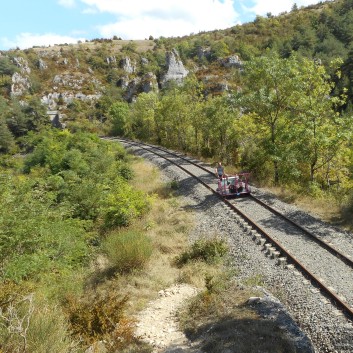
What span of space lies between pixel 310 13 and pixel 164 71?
6527 centimetres

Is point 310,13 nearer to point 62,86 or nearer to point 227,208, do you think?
point 62,86

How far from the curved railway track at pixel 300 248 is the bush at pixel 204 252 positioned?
56.3 inches

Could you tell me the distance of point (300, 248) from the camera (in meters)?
10.7

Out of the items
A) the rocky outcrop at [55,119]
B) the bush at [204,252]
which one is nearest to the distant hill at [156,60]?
the rocky outcrop at [55,119]

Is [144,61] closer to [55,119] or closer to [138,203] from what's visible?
[55,119]

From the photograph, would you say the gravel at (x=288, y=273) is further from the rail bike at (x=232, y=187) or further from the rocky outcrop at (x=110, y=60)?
the rocky outcrop at (x=110, y=60)

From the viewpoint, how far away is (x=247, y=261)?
33.5 ft

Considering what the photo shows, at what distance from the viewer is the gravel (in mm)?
6554

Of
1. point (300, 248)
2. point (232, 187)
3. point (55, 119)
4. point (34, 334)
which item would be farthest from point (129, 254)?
point (55, 119)

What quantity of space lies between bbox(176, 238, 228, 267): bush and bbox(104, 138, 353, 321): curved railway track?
1.43m

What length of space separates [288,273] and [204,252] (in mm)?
2802

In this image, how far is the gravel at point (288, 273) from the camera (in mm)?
6554

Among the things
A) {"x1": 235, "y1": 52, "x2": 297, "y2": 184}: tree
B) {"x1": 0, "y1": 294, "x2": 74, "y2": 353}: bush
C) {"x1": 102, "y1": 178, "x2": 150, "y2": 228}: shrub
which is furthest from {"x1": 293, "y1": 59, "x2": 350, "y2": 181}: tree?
{"x1": 0, "y1": 294, "x2": 74, "y2": 353}: bush

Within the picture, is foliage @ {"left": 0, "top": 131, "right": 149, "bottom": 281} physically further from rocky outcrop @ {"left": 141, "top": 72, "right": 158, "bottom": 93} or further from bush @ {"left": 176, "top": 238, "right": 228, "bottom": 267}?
rocky outcrop @ {"left": 141, "top": 72, "right": 158, "bottom": 93}
